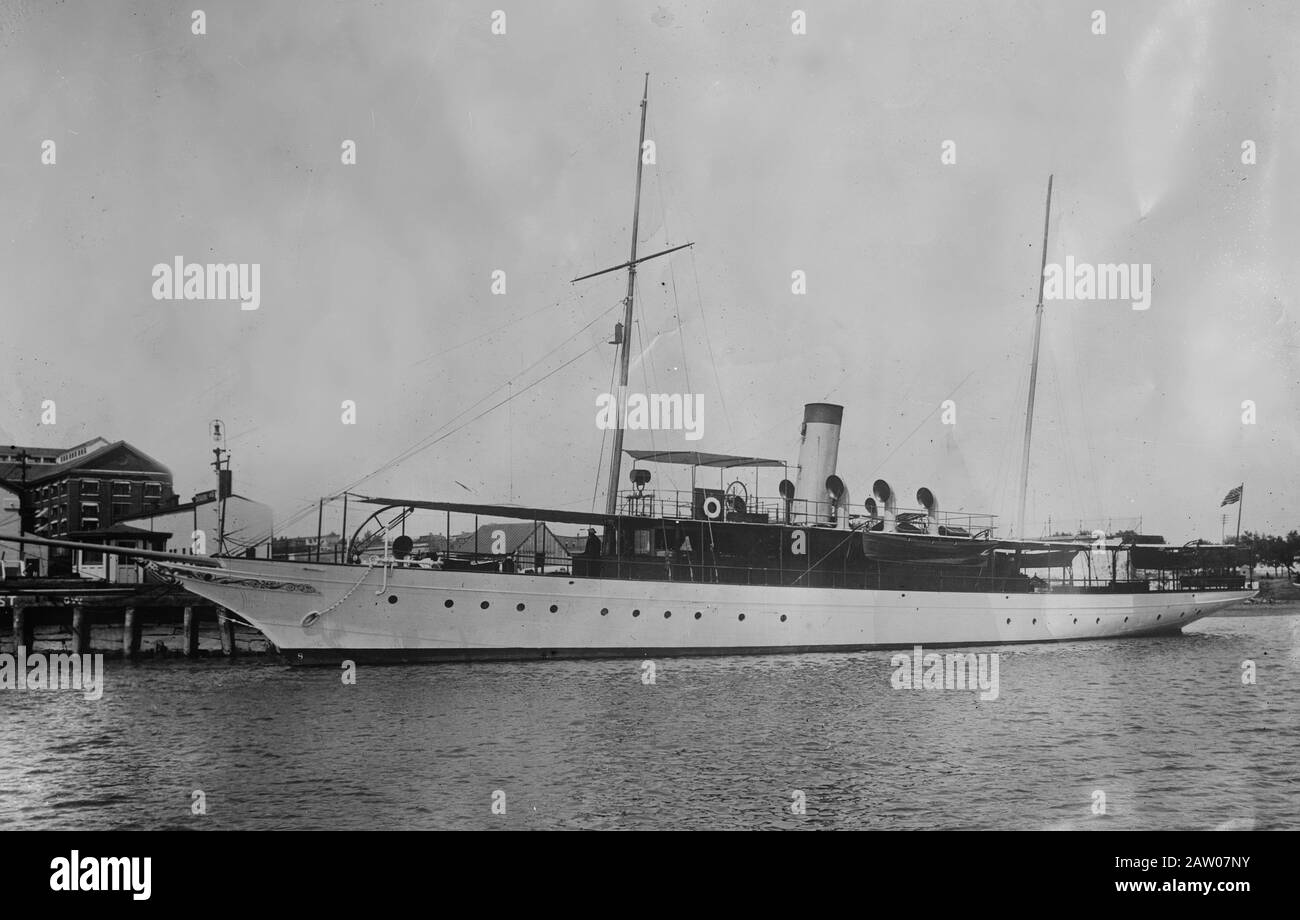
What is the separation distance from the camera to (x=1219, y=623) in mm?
44938

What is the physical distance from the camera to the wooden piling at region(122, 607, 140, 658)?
88.2 ft

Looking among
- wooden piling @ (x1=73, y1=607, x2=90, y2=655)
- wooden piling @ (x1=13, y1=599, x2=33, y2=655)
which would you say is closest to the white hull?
wooden piling @ (x1=73, y1=607, x2=90, y2=655)

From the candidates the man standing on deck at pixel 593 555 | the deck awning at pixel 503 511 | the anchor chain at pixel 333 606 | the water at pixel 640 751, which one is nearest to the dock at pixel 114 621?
the anchor chain at pixel 333 606

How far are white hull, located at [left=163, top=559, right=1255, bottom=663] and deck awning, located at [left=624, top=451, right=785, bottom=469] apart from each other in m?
3.42

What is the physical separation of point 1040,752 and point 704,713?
5264mm

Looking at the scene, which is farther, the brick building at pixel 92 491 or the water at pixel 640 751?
the brick building at pixel 92 491

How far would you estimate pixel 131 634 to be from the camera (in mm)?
27047

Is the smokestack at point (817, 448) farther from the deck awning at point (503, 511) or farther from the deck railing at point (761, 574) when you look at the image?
the deck awning at point (503, 511)

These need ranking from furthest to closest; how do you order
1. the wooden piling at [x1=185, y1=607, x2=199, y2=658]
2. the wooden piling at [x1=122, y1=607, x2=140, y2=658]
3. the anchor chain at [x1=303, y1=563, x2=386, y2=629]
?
1. the wooden piling at [x1=185, y1=607, x2=199, y2=658]
2. the wooden piling at [x1=122, y1=607, x2=140, y2=658]
3. the anchor chain at [x1=303, y1=563, x2=386, y2=629]

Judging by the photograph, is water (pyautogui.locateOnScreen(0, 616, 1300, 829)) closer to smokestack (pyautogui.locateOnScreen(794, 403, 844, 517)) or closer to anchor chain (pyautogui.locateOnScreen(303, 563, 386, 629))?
anchor chain (pyautogui.locateOnScreen(303, 563, 386, 629))

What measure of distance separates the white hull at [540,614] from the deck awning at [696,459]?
3419 mm

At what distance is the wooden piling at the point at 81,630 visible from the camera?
25984 millimetres

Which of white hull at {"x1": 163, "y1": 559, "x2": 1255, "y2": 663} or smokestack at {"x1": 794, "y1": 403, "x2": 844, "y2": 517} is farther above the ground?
smokestack at {"x1": 794, "y1": 403, "x2": 844, "y2": 517}

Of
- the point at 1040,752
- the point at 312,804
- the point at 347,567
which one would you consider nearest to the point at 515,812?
the point at 312,804
